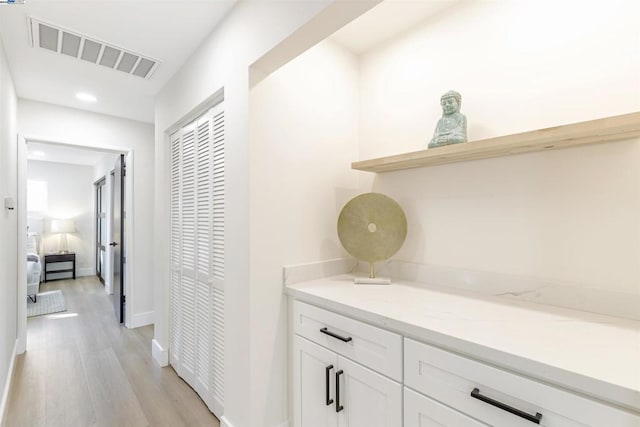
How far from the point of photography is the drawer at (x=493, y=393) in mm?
723

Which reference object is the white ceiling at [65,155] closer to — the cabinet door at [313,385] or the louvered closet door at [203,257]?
the louvered closet door at [203,257]

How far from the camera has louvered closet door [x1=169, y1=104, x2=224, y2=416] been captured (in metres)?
1.88

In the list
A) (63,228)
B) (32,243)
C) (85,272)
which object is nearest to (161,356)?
(32,243)

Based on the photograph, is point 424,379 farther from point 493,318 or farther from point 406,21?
point 406,21

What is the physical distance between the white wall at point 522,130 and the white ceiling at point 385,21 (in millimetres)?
56

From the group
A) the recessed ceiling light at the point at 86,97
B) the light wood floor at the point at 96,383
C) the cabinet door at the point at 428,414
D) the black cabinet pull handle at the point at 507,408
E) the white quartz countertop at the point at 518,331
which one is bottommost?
the light wood floor at the point at 96,383

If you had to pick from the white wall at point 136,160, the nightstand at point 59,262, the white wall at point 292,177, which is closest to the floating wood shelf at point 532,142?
the white wall at point 292,177

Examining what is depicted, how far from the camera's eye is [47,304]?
168 inches

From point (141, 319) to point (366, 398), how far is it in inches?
130

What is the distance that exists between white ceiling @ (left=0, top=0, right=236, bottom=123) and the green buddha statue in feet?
4.30

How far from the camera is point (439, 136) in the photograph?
1513 millimetres

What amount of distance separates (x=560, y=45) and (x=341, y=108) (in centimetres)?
115

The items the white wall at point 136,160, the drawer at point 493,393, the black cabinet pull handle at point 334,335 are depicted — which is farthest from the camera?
the white wall at point 136,160

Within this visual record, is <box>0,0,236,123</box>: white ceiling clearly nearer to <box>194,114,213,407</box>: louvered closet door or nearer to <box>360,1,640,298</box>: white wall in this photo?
<box>194,114,213,407</box>: louvered closet door
